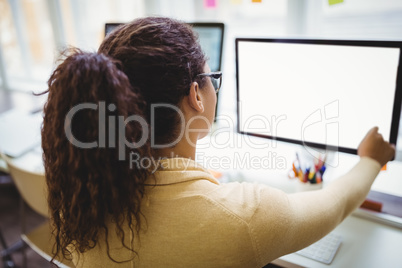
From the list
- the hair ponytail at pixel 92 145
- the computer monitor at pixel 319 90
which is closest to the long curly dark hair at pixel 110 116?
the hair ponytail at pixel 92 145

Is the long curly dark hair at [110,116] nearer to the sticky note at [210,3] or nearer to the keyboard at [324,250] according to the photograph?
the keyboard at [324,250]

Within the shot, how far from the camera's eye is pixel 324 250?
3.07 ft

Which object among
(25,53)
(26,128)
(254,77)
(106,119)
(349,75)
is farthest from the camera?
(25,53)

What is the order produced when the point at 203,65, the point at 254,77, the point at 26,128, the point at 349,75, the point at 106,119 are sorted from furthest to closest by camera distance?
the point at 26,128 < the point at 254,77 < the point at 349,75 < the point at 203,65 < the point at 106,119

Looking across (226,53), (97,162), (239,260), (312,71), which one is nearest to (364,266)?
(239,260)

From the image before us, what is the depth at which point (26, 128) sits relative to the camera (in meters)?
1.79

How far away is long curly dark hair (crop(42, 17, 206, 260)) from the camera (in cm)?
62

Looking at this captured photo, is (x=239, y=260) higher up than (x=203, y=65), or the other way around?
(x=203, y=65)

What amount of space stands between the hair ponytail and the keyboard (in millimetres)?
493

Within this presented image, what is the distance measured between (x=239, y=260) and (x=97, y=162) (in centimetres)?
31

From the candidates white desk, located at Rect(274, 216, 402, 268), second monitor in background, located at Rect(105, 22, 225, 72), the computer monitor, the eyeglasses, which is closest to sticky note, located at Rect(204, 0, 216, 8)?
second monitor in background, located at Rect(105, 22, 225, 72)

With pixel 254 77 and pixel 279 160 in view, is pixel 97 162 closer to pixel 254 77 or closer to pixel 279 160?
pixel 254 77

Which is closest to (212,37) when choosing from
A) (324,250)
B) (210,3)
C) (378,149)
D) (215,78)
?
(210,3)

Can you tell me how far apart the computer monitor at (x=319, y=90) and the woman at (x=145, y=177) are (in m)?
0.43
